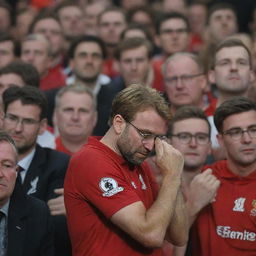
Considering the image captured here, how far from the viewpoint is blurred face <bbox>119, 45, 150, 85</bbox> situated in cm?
1038

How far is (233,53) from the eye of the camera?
28.7 ft

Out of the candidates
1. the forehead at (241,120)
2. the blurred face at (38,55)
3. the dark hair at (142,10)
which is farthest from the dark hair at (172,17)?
the forehead at (241,120)

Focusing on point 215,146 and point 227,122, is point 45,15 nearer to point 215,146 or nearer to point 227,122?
point 215,146

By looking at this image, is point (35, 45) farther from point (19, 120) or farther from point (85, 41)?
point (19, 120)

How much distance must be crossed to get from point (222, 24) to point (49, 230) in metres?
7.08

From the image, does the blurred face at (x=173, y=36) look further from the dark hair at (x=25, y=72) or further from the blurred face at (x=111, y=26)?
the dark hair at (x=25, y=72)

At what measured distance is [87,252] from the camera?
5.50 meters

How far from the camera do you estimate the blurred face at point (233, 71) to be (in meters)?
8.62

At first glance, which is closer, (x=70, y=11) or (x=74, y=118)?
(x=74, y=118)

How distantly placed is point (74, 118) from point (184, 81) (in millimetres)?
1403

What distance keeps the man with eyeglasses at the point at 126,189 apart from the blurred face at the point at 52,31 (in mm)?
7004

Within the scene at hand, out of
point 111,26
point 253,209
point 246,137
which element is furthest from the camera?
point 111,26

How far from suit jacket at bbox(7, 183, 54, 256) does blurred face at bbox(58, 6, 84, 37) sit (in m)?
7.69

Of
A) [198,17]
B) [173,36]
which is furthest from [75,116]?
[198,17]
